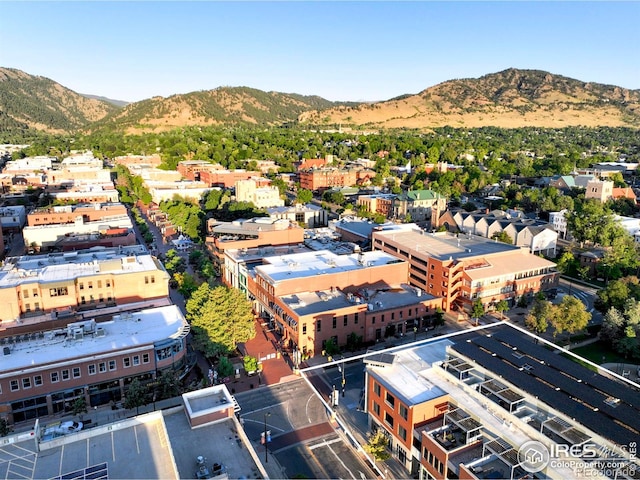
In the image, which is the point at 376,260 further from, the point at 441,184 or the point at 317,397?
the point at 441,184

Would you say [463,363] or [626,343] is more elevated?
[463,363]

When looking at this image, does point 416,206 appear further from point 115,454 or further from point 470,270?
point 115,454

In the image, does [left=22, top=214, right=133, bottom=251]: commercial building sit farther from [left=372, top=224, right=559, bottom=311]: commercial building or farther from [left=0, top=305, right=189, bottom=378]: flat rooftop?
[left=372, top=224, right=559, bottom=311]: commercial building

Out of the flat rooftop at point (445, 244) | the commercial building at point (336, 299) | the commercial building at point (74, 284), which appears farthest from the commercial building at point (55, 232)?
the flat rooftop at point (445, 244)

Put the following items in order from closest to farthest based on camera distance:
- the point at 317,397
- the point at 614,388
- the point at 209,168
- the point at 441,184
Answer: the point at 614,388 < the point at 317,397 < the point at 441,184 < the point at 209,168

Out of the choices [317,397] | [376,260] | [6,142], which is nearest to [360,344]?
[317,397]

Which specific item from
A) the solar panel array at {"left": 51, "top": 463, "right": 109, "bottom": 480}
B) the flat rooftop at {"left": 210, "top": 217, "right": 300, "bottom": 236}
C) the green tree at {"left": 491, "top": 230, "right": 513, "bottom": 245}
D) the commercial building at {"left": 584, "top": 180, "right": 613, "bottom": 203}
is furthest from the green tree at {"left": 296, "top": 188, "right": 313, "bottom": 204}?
the solar panel array at {"left": 51, "top": 463, "right": 109, "bottom": 480}
